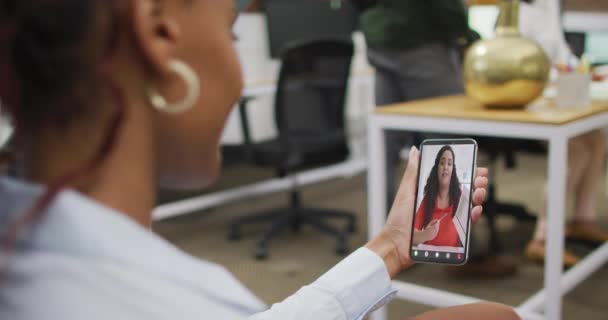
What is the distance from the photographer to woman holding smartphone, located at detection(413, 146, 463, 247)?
96cm

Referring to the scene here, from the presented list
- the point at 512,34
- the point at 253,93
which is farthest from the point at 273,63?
the point at 512,34

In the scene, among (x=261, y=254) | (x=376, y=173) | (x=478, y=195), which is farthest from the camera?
(x=261, y=254)

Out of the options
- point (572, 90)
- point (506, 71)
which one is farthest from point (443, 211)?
point (572, 90)

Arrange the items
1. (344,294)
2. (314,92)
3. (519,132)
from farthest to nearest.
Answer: (314,92) < (519,132) < (344,294)

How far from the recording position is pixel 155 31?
1.62ft

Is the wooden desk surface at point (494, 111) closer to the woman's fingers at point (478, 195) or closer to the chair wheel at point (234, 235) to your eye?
the woman's fingers at point (478, 195)

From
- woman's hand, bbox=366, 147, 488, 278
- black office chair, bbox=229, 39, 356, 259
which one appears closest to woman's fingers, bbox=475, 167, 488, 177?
woman's hand, bbox=366, 147, 488, 278

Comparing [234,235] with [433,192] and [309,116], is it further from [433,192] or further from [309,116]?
[433,192]

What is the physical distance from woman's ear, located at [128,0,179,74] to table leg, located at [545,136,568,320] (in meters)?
1.21

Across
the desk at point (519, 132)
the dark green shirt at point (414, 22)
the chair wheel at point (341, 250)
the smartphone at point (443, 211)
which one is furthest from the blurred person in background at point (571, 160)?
the smartphone at point (443, 211)

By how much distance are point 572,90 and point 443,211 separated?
3.13 feet

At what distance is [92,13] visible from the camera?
0.43 m

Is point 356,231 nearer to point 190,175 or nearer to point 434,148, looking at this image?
point 434,148

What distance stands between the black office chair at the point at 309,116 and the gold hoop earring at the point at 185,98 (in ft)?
6.82
